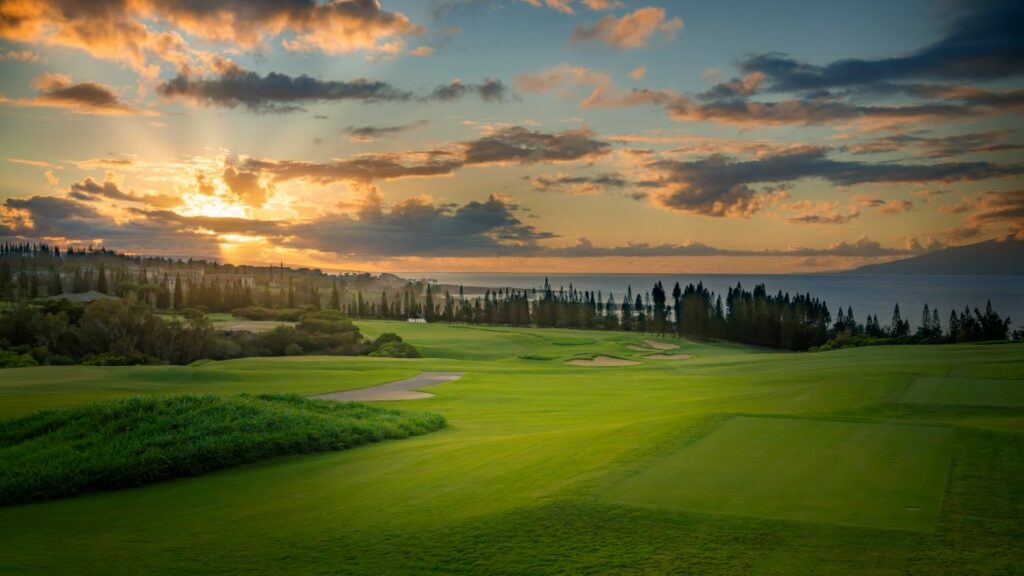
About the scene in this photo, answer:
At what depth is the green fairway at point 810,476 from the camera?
8.03 m

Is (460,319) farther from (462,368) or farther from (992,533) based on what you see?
(992,533)

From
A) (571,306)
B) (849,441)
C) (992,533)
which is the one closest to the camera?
(992,533)

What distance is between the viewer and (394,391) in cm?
3184

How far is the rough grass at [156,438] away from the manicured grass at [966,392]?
15.3 meters

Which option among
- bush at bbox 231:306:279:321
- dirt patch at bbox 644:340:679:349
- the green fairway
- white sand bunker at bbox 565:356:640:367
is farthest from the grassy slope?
bush at bbox 231:306:279:321

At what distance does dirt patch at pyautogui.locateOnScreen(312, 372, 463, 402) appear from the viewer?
96.8 feet

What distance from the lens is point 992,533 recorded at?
7254 millimetres

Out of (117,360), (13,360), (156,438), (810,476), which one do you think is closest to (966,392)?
(810,476)

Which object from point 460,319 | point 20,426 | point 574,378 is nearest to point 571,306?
point 460,319

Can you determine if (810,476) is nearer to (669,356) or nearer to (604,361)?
(604,361)

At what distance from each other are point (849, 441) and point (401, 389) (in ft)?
78.7

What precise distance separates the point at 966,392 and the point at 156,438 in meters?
22.9

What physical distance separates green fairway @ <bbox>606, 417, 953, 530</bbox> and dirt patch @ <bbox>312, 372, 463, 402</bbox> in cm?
1894

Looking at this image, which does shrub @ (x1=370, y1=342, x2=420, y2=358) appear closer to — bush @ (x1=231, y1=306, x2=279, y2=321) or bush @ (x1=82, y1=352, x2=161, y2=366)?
bush @ (x1=82, y1=352, x2=161, y2=366)
